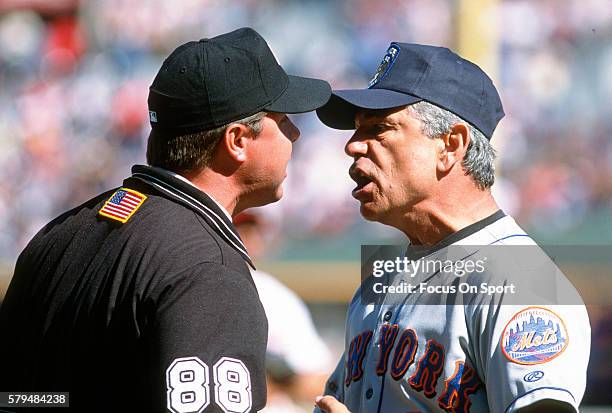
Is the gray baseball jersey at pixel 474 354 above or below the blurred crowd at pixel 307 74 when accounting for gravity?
below

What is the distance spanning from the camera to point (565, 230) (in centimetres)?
545

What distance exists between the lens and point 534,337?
6.59 feet

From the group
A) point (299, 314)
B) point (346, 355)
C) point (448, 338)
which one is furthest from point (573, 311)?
point (299, 314)

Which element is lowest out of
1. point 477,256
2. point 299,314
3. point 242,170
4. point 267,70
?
point 299,314

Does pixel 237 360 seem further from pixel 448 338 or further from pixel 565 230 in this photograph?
pixel 565 230

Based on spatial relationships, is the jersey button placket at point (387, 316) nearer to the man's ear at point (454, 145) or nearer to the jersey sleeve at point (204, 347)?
the man's ear at point (454, 145)

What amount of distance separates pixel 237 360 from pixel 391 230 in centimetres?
373

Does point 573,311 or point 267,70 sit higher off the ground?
point 267,70

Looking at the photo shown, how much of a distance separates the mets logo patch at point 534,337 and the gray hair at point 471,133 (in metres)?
0.45

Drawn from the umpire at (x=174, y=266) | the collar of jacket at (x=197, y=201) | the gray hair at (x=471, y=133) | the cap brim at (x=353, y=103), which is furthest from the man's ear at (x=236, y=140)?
the gray hair at (x=471, y=133)

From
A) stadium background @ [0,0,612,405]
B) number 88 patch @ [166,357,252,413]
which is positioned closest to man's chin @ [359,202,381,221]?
number 88 patch @ [166,357,252,413]

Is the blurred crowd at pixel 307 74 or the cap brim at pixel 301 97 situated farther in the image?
the blurred crowd at pixel 307 74

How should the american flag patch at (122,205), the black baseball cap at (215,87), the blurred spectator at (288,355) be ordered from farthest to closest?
the blurred spectator at (288,355) → the black baseball cap at (215,87) → the american flag patch at (122,205)

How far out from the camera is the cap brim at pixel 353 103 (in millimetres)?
2395
